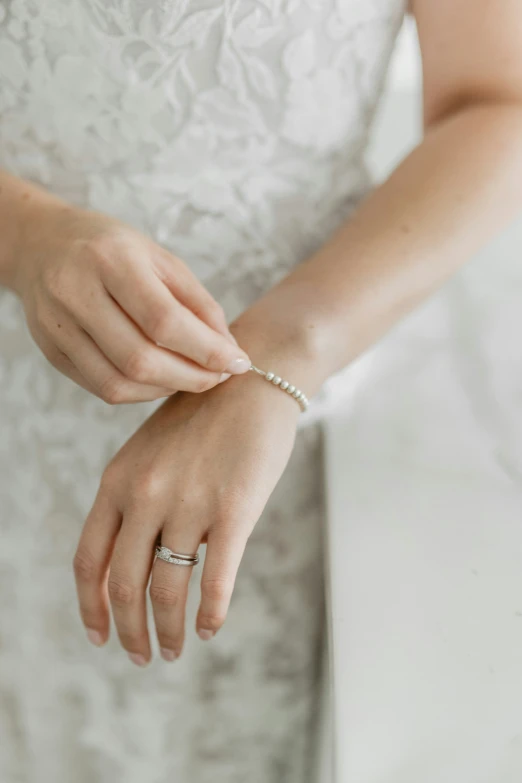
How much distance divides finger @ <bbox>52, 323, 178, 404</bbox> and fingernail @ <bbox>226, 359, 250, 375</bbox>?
5cm

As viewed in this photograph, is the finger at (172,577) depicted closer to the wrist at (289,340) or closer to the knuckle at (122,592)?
the knuckle at (122,592)

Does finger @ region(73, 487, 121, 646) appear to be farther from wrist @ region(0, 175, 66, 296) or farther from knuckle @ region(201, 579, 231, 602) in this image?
wrist @ region(0, 175, 66, 296)

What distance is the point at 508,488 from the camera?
25.0 inches

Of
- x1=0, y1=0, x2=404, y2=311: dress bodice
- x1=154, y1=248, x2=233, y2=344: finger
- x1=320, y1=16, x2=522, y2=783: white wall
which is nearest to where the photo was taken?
x1=320, y1=16, x2=522, y2=783: white wall

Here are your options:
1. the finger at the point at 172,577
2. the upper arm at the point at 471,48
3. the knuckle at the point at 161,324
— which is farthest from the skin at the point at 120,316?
the upper arm at the point at 471,48

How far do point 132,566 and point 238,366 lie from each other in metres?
0.17

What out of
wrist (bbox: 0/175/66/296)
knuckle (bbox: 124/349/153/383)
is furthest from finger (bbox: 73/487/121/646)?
wrist (bbox: 0/175/66/296)

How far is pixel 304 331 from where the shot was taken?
0.63 m

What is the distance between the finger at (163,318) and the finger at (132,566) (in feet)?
0.41

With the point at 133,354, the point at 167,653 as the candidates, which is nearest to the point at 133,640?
the point at 167,653

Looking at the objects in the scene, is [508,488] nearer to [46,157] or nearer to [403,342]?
[403,342]

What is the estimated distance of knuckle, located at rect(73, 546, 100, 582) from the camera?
0.57 meters

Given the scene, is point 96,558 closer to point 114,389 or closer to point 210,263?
point 114,389

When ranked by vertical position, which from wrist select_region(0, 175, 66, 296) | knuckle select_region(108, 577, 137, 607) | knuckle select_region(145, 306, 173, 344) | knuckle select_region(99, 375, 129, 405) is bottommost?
knuckle select_region(108, 577, 137, 607)
